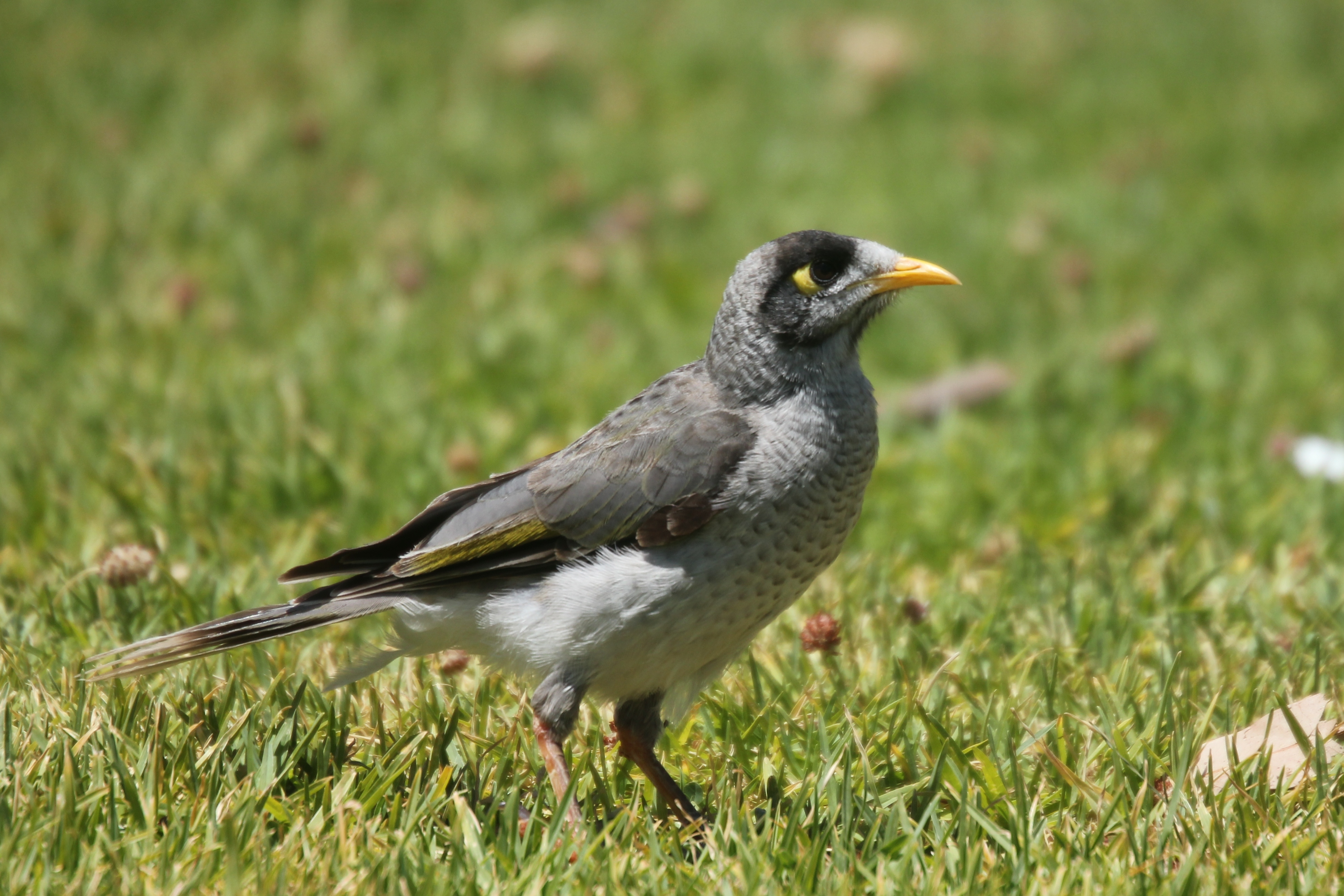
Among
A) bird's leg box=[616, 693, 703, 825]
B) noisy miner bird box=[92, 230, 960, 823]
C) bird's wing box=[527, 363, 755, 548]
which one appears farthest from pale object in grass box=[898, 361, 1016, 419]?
bird's leg box=[616, 693, 703, 825]

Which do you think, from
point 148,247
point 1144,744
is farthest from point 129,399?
point 1144,744

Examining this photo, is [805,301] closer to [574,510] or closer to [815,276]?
[815,276]

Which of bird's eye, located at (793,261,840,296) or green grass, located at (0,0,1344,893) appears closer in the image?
green grass, located at (0,0,1344,893)

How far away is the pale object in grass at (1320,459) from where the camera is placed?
573 centimetres

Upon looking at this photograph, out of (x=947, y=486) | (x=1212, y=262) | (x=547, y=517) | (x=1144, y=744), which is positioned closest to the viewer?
(x=1144, y=744)

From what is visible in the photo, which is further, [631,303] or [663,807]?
[631,303]

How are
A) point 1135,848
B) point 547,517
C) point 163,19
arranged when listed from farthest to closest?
point 163,19, point 547,517, point 1135,848

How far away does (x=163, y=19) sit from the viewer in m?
10.2

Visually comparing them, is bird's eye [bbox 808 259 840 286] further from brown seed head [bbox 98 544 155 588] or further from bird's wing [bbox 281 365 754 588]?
brown seed head [bbox 98 544 155 588]

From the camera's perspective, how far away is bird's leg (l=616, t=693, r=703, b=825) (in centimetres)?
347

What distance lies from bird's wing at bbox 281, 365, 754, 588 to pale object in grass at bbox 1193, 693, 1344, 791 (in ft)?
4.53

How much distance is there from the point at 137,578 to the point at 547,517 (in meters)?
1.35

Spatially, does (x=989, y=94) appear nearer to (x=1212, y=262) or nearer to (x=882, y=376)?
(x=1212, y=262)

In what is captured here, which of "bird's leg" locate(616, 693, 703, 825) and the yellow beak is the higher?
the yellow beak
